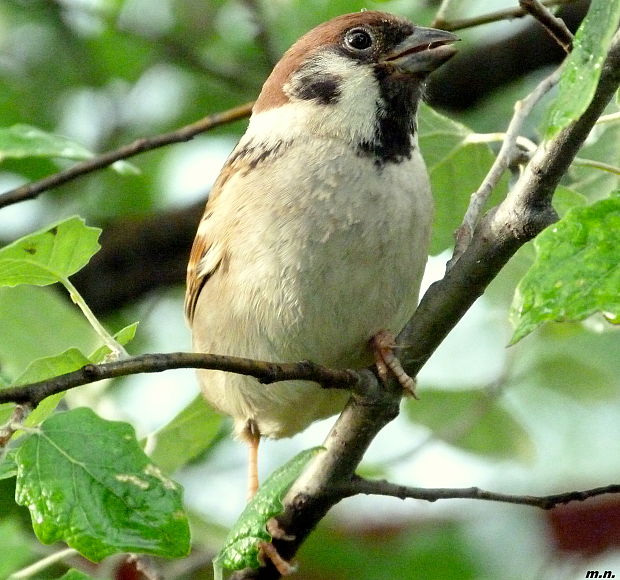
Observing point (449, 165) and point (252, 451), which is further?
point (252, 451)

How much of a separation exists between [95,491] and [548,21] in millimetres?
1006

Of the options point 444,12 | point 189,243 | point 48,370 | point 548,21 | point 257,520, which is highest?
point 548,21

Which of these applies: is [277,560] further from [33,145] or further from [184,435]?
[33,145]

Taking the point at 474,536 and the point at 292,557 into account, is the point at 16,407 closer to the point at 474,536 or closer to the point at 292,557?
→ the point at 292,557

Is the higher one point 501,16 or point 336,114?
point 501,16

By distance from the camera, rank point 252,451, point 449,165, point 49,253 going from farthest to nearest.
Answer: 1. point 252,451
2. point 449,165
3. point 49,253

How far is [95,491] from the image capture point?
5.31 ft

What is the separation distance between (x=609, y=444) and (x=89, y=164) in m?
4.44

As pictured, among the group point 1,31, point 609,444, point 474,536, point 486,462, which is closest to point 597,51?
point 486,462

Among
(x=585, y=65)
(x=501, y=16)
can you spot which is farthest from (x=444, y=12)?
(x=585, y=65)

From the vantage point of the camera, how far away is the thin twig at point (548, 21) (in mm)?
1689

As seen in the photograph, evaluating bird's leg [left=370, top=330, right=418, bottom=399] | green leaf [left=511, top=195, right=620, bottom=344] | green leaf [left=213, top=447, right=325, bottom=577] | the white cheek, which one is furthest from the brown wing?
green leaf [left=511, top=195, right=620, bottom=344]

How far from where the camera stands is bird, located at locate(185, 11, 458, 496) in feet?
8.43

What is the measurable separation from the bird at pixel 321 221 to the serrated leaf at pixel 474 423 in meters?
0.64
